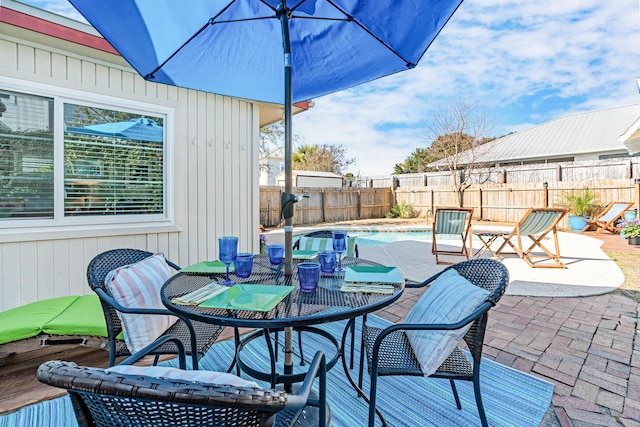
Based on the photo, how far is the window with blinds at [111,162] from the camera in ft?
9.97

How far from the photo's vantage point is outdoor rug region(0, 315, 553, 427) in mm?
1699

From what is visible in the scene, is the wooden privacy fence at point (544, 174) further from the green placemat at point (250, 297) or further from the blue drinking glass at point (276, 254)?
the green placemat at point (250, 297)

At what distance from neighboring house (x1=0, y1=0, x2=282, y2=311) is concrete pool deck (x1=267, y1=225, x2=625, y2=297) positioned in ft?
9.44

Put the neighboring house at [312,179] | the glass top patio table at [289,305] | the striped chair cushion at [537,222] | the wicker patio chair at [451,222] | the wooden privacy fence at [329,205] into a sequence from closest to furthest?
the glass top patio table at [289,305] → the striped chair cushion at [537,222] → the wicker patio chair at [451,222] → the wooden privacy fence at [329,205] → the neighboring house at [312,179]

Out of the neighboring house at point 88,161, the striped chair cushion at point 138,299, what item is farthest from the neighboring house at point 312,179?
the striped chair cushion at point 138,299

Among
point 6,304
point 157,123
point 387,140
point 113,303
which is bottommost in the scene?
point 6,304

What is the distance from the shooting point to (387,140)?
26312 millimetres

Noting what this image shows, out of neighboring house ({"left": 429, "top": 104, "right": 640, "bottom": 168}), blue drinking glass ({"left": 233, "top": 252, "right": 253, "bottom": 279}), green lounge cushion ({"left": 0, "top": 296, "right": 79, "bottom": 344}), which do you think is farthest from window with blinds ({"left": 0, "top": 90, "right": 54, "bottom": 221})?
neighboring house ({"left": 429, "top": 104, "right": 640, "bottom": 168})

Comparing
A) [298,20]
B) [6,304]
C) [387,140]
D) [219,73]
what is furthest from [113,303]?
[387,140]

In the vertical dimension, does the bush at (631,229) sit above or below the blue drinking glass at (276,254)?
below

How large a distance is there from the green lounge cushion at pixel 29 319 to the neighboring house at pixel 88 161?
489mm

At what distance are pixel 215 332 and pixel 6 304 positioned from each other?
2.21 meters

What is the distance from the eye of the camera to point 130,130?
333cm

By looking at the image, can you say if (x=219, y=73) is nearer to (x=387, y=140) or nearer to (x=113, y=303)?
(x=113, y=303)
